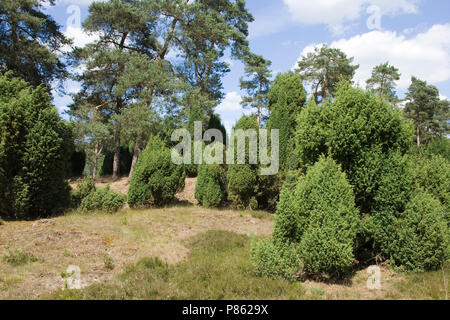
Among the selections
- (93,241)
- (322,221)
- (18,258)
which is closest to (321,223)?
(322,221)

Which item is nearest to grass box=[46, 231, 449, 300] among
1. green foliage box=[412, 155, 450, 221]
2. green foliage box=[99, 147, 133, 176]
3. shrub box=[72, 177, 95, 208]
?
green foliage box=[412, 155, 450, 221]

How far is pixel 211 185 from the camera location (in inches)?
459

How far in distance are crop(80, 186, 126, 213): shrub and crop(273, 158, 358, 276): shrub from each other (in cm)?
675

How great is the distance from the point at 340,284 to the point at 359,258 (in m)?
1.54

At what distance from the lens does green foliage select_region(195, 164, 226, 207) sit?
11.6 m

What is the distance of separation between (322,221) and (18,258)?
19.2 feet

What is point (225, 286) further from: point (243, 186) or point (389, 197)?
point (243, 186)

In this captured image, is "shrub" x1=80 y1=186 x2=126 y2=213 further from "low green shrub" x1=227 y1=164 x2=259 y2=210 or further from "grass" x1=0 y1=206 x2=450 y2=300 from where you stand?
"low green shrub" x1=227 y1=164 x2=259 y2=210

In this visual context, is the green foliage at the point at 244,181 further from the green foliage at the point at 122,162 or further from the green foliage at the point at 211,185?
the green foliage at the point at 122,162

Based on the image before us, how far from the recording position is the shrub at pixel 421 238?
205 inches

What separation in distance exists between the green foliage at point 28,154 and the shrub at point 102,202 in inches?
46.9

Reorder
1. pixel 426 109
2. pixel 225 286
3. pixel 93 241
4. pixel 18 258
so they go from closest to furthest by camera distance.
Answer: pixel 225 286
pixel 18 258
pixel 93 241
pixel 426 109

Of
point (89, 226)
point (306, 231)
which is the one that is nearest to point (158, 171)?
point (89, 226)

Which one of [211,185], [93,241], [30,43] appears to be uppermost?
[30,43]
